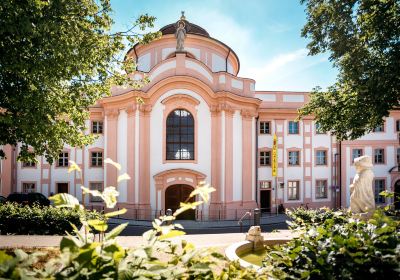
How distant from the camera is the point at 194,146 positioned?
70.9 ft

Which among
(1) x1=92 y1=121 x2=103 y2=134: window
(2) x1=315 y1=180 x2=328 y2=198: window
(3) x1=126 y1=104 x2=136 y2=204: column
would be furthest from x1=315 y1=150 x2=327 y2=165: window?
(1) x1=92 y1=121 x2=103 y2=134: window

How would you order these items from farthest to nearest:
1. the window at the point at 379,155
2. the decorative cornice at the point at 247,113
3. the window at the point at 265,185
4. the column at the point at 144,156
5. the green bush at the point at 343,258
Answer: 1. the window at the point at 379,155
2. the window at the point at 265,185
3. the decorative cornice at the point at 247,113
4. the column at the point at 144,156
5. the green bush at the point at 343,258

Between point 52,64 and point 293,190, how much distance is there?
888 inches

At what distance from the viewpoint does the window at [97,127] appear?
25.1 meters

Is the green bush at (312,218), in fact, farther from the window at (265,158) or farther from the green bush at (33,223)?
the window at (265,158)

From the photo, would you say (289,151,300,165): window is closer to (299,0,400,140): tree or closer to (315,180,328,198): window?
(315,180,328,198): window

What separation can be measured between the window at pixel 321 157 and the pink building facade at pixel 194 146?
24 centimetres

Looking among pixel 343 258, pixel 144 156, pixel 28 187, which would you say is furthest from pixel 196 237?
pixel 28 187

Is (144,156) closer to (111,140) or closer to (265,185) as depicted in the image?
(111,140)

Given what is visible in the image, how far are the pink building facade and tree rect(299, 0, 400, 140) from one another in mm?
7598

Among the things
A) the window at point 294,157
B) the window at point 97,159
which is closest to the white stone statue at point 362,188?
the window at point 294,157

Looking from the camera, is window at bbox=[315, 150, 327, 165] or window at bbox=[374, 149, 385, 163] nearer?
window at bbox=[315, 150, 327, 165]

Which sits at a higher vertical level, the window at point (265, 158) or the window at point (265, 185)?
the window at point (265, 158)

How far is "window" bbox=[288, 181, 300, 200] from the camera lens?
2594cm
